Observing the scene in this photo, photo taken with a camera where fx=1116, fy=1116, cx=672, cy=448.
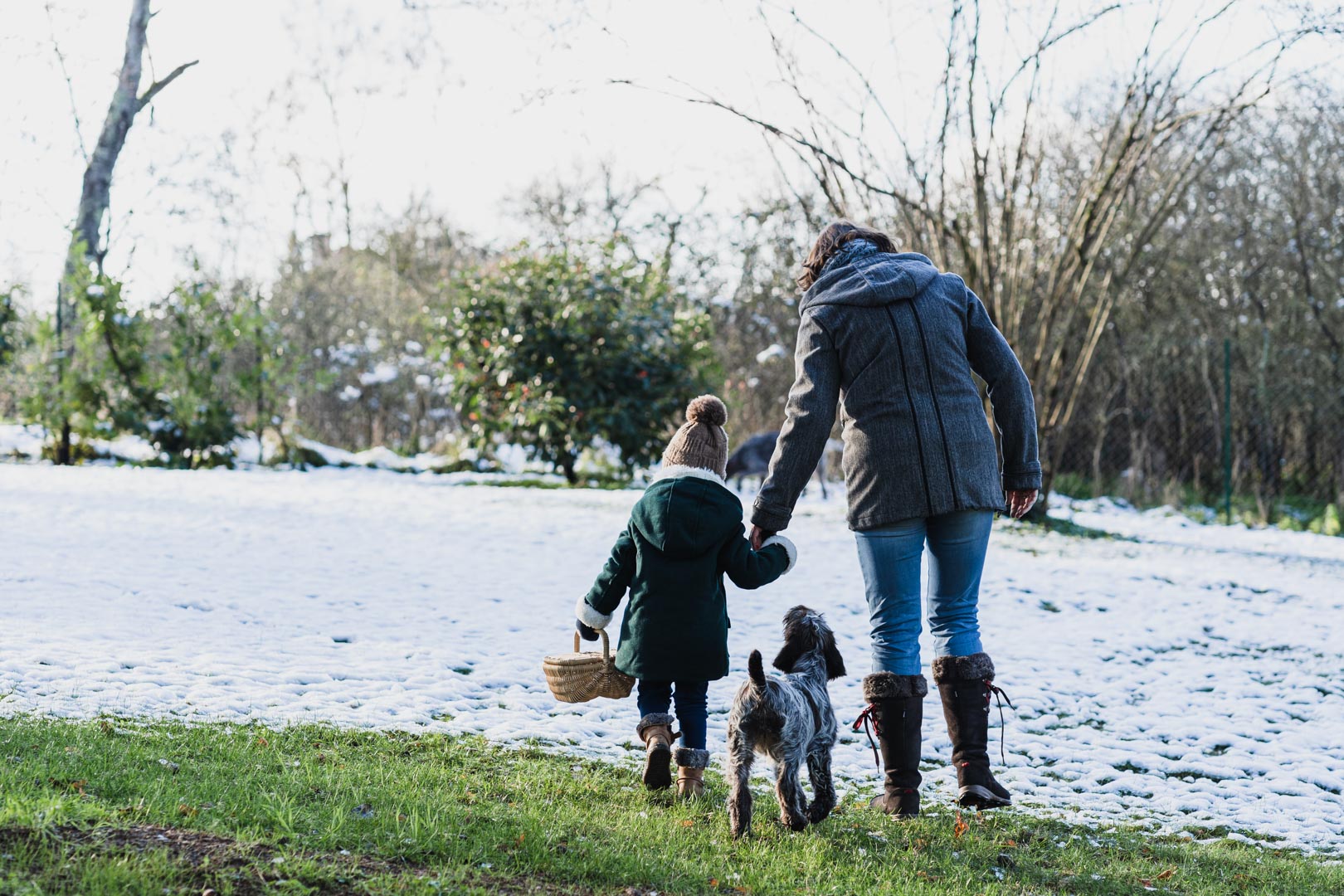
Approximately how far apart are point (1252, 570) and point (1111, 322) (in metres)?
8.04

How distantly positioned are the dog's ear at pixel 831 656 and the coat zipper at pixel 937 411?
22.1 inches

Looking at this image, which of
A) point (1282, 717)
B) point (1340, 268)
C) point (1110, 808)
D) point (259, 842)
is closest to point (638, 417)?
point (1282, 717)

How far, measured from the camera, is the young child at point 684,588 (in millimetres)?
3404

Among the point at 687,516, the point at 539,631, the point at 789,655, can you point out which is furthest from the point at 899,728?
the point at 539,631

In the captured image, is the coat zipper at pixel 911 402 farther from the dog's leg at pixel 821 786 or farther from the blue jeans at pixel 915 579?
the dog's leg at pixel 821 786

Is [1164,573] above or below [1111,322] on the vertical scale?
below

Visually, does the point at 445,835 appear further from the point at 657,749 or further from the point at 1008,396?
the point at 1008,396

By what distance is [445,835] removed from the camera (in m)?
2.76

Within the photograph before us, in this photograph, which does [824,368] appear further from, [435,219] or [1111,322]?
[435,219]

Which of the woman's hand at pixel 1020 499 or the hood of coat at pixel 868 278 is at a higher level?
the hood of coat at pixel 868 278

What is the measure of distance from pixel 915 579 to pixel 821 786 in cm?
69

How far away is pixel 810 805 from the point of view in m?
3.28

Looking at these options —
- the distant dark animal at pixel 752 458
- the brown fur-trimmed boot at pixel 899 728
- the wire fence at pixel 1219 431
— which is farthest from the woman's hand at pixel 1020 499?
the wire fence at pixel 1219 431

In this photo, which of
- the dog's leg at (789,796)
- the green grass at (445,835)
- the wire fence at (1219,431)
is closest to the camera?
the green grass at (445,835)
